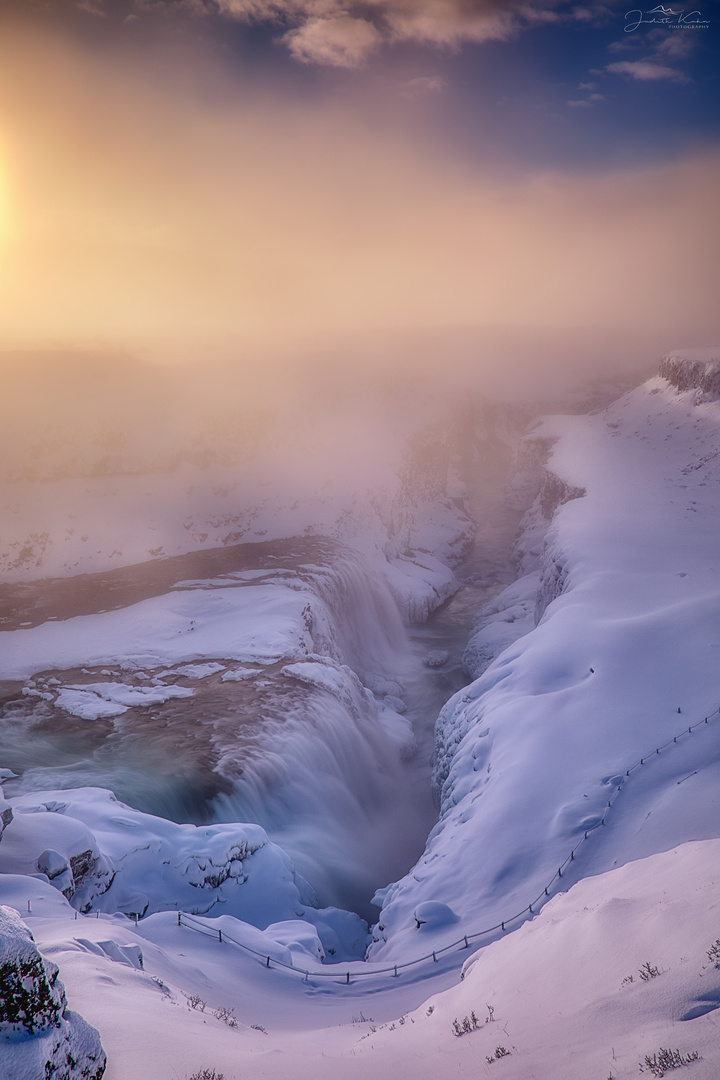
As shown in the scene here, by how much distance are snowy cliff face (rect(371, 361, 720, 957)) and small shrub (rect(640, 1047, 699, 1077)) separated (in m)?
7.80

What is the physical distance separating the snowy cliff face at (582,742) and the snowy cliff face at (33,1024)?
28.2 ft

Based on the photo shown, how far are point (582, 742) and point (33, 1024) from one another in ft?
45.3

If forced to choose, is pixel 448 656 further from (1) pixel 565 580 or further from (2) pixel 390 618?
(1) pixel 565 580

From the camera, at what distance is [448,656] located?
4053cm

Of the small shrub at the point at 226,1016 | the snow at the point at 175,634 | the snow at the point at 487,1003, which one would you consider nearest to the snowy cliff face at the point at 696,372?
the snow at the point at 175,634

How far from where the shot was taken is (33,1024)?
511 centimetres

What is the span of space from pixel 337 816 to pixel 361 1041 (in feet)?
51.0

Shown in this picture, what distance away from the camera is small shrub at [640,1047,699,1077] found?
4164 mm

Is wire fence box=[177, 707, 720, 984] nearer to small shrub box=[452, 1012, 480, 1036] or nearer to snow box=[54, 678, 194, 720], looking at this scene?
small shrub box=[452, 1012, 480, 1036]

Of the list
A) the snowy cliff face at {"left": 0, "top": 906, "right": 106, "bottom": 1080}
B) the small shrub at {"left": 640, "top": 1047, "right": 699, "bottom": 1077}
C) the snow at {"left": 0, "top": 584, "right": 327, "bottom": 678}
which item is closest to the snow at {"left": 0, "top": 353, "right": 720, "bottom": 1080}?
the small shrub at {"left": 640, "top": 1047, "right": 699, "bottom": 1077}

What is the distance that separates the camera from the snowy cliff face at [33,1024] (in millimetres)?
4926

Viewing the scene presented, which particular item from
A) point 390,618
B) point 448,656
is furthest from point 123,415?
Answer: point 448,656

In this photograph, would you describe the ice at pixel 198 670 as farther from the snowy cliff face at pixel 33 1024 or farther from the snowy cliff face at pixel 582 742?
the snowy cliff face at pixel 33 1024

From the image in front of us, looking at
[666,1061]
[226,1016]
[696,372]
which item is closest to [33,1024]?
[226,1016]
